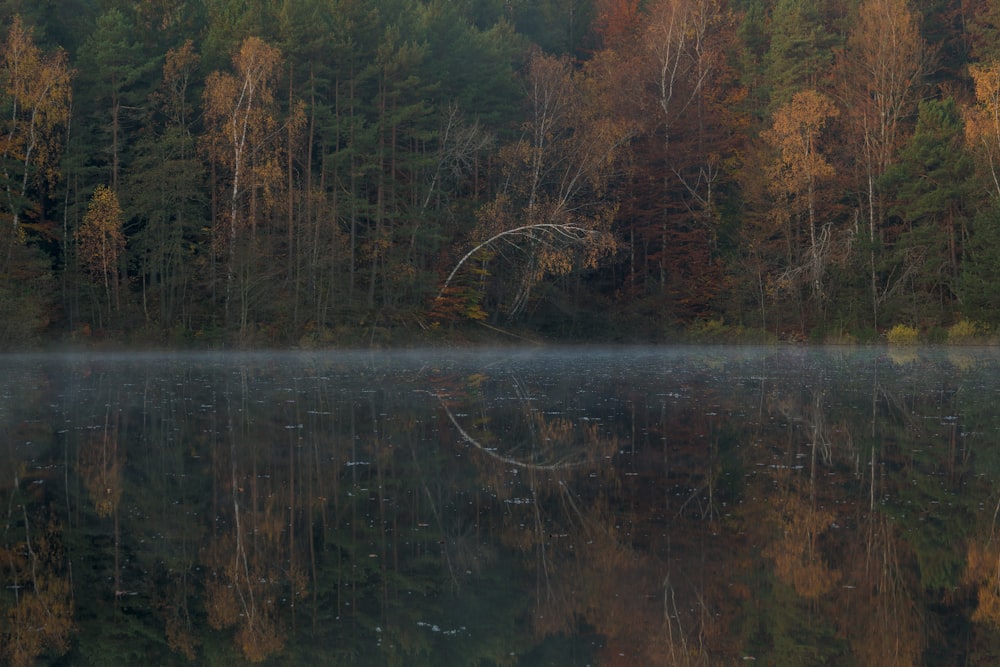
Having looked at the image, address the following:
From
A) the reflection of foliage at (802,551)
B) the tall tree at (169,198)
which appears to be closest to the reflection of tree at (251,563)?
the reflection of foliage at (802,551)

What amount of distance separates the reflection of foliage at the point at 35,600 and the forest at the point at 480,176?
30.6 metres

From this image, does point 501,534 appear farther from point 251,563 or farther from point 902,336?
point 902,336

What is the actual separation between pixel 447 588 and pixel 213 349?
119 ft

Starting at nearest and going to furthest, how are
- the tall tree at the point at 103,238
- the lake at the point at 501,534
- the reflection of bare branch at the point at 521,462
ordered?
the lake at the point at 501,534 → the reflection of bare branch at the point at 521,462 → the tall tree at the point at 103,238

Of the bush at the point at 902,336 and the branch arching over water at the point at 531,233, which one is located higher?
the branch arching over water at the point at 531,233

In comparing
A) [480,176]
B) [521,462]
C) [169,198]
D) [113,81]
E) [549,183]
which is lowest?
[521,462]

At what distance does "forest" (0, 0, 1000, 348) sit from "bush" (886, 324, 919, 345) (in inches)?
33.6

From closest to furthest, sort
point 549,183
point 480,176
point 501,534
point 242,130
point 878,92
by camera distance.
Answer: point 501,534, point 242,130, point 878,92, point 549,183, point 480,176

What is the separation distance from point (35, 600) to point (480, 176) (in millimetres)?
46538

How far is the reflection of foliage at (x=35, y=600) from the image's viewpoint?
247 inches

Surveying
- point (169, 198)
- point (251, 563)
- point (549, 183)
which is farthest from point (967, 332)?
point (251, 563)

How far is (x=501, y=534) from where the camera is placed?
353 inches

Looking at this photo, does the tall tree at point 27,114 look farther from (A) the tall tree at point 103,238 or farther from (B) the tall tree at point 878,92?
(B) the tall tree at point 878,92

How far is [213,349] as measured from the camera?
4234 centimetres
